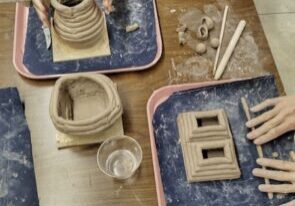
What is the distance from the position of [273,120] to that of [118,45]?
420mm

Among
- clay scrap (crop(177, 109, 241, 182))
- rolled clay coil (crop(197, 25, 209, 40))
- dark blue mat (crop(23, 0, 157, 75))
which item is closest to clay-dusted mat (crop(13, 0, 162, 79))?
dark blue mat (crop(23, 0, 157, 75))

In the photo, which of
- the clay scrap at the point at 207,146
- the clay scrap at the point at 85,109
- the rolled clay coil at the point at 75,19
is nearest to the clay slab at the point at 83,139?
the clay scrap at the point at 85,109

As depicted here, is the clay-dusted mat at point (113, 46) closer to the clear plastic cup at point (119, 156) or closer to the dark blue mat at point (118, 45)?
the dark blue mat at point (118, 45)

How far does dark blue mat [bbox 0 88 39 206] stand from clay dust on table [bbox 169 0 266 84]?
0.36 meters

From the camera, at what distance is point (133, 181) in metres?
0.86

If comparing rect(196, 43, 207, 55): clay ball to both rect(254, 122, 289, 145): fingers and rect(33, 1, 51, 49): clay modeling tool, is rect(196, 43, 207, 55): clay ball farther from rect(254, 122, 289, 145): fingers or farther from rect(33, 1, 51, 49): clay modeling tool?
rect(33, 1, 51, 49): clay modeling tool

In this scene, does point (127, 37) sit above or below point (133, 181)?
above

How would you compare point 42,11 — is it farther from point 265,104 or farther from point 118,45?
point 265,104

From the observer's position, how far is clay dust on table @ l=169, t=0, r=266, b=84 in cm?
99

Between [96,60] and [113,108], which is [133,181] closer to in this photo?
[113,108]

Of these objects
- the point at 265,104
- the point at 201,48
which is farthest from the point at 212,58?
the point at 265,104

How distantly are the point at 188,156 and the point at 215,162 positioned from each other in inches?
2.3

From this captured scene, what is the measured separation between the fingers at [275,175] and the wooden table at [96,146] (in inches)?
8.8

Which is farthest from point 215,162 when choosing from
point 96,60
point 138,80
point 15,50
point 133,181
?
point 15,50
